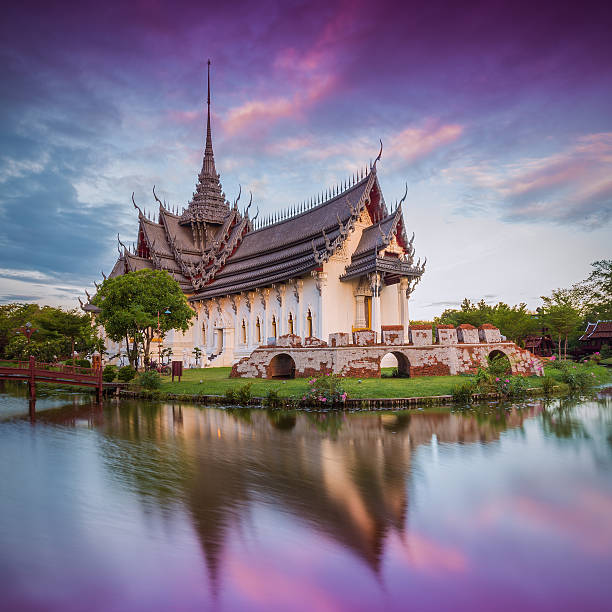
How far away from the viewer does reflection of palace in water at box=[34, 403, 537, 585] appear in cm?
515

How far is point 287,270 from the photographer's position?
993 inches

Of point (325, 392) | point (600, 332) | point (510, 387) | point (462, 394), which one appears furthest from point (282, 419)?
point (600, 332)

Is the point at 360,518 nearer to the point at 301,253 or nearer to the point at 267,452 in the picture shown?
the point at 267,452

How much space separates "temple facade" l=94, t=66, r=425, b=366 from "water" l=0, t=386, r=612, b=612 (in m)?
10.4

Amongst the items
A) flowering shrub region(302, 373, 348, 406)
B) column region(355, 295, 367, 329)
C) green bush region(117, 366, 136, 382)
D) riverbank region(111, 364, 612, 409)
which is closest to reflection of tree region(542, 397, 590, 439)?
riverbank region(111, 364, 612, 409)

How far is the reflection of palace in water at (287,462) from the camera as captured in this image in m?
5.15

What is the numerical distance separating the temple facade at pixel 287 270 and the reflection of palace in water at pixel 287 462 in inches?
301

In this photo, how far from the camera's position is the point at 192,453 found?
28.4 feet

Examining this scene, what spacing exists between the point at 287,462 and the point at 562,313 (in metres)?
36.6

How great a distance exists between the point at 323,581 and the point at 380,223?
22323 mm

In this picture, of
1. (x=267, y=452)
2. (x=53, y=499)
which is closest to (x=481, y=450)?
(x=267, y=452)

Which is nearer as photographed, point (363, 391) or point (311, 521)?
point (311, 521)

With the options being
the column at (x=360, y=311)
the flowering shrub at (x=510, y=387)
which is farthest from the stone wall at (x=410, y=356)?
the column at (x=360, y=311)

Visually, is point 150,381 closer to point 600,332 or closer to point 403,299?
point 403,299
